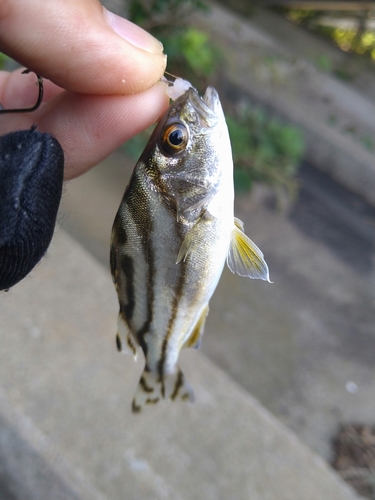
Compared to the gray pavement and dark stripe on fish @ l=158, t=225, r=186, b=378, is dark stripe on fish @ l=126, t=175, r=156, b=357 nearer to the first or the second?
dark stripe on fish @ l=158, t=225, r=186, b=378

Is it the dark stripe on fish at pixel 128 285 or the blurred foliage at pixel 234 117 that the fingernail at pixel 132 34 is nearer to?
the dark stripe on fish at pixel 128 285

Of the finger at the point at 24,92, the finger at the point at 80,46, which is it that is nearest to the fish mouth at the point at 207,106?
the finger at the point at 80,46

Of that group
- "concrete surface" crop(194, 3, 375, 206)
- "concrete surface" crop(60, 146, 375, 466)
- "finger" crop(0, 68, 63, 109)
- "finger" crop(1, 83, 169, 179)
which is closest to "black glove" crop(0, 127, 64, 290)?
"finger" crop(1, 83, 169, 179)

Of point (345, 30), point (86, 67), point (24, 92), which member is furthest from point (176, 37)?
point (345, 30)

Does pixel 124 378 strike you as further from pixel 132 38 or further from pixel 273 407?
pixel 132 38

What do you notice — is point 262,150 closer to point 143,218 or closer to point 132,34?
point 132,34

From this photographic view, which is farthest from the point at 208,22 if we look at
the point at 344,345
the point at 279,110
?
the point at 344,345

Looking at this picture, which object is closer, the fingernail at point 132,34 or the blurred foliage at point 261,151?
the fingernail at point 132,34
